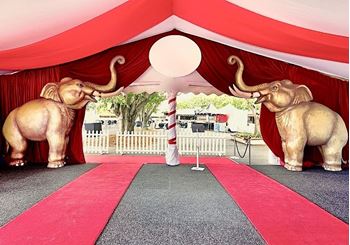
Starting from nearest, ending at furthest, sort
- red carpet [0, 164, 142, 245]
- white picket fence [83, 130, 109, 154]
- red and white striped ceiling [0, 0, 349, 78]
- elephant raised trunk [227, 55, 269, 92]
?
red carpet [0, 164, 142, 245]
red and white striped ceiling [0, 0, 349, 78]
elephant raised trunk [227, 55, 269, 92]
white picket fence [83, 130, 109, 154]

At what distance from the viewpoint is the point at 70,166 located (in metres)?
4.41

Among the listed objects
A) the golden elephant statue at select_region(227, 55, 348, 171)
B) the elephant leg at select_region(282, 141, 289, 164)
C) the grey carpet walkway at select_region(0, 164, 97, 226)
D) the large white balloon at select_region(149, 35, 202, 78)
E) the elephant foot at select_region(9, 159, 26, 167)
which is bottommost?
the grey carpet walkway at select_region(0, 164, 97, 226)

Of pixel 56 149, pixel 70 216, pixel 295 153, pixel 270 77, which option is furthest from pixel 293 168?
pixel 56 149

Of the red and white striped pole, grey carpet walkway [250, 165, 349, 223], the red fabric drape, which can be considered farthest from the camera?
the red and white striped pole

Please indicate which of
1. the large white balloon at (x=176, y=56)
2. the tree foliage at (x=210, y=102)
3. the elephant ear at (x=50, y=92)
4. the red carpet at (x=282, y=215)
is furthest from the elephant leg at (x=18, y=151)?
the tree foliage at (x=210, y=102)

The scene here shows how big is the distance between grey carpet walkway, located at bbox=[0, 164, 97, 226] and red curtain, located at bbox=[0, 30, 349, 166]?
0.66 meters

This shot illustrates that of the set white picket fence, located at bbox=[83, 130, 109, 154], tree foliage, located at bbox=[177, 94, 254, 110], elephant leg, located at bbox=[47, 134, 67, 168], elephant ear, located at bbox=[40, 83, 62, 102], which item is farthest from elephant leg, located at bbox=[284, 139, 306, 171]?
tree foliage, located at bbox=[177, 94, 254, 110]

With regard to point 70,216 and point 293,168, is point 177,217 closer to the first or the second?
point 70,216

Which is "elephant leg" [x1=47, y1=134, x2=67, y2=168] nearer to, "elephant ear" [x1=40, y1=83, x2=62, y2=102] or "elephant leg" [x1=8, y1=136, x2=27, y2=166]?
"elephant leg" [x1=8, y1=136, x2=27, y2=166]

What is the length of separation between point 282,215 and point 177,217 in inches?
36.9

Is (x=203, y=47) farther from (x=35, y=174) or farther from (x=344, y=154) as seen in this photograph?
(x=35, y=174)

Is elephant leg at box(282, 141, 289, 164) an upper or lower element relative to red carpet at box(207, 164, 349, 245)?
upper

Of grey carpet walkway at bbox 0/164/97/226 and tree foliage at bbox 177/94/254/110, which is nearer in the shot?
grey carpet walkway at bbox 0/164/97/226

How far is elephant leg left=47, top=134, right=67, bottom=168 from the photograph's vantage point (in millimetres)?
4168
